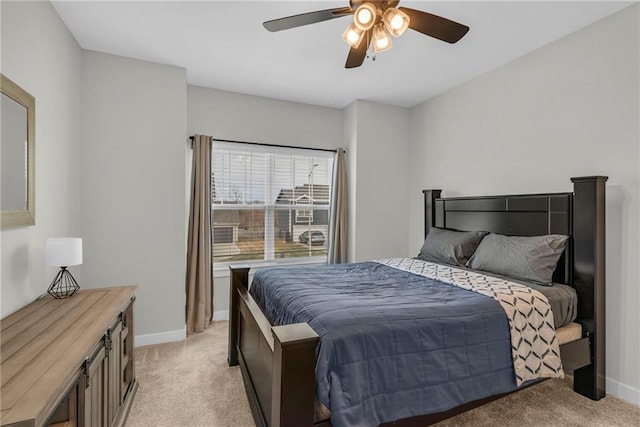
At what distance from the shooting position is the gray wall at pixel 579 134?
220 centimetres

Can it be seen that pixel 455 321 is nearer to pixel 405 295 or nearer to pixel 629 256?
pixel 405 295

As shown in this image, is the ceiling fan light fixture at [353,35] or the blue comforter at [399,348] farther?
the ceiling fan light fixture at [353,35]

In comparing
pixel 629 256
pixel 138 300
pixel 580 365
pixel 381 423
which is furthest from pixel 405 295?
pixel 138 300

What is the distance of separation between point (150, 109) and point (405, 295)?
2.91 metres

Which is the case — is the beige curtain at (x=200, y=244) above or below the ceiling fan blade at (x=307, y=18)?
below

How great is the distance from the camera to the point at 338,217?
4.16 m

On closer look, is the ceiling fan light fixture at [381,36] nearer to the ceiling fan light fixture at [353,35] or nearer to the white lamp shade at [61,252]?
the ceiling fan light fixture at [353,35]

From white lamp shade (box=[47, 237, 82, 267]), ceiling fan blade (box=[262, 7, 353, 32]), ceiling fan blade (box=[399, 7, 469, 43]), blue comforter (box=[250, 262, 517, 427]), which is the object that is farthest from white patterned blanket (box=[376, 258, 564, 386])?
white lamp shade (box=[47, 237, 82, 267])

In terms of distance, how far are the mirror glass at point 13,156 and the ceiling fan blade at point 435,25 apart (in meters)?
2.17

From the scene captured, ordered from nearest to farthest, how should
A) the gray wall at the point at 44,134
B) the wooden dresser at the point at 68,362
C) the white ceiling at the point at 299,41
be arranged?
the wooden dresser at the point at 68,362, the gray wall at the point at 44,134, the white ceiling at the point at 299,41

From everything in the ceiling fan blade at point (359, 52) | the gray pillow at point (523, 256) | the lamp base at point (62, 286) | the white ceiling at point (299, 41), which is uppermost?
the white ceiling at point (299, 41)

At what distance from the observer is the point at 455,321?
1669mm

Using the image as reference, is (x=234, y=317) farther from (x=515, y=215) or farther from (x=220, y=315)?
(x=515, y=215)

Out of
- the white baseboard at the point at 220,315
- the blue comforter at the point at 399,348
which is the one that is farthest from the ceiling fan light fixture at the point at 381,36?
the white baseboard at the point at 220,315
